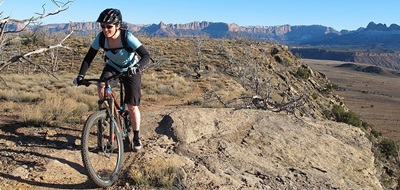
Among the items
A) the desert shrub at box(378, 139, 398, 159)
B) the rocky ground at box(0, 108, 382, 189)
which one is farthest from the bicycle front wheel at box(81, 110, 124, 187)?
the desert shrub at box(378, 139, 398, 159)

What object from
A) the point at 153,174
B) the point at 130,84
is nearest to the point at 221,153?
the point at 153,174

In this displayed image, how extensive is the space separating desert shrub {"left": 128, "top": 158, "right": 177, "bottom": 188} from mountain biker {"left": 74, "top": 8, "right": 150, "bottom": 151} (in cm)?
63

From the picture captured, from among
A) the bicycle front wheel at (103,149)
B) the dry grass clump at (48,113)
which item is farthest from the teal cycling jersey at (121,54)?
the dry grass clump at (48,113)

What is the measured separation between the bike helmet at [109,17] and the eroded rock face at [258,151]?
5.87 feet

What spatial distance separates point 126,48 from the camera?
13.5 feet

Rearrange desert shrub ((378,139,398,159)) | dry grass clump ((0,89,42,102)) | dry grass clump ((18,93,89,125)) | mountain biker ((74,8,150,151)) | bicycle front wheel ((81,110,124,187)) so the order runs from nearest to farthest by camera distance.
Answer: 1. bicycle front wheel ((81,110,124,187))
2. mountain biker ((74,8,150,151))
3. dry grass clump ((18,93,89,125))
4. dry grass clump ((0,89,42,102))
5. desert shrub ((378,139,398,159))

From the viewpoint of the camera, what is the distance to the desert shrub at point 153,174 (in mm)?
3951

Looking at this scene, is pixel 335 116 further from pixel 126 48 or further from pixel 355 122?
pixel 126 48

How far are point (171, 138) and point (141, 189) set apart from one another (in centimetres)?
163

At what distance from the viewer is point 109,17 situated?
3.80m

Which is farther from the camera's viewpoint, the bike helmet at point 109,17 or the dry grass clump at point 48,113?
the dry grass clump at point 48,113

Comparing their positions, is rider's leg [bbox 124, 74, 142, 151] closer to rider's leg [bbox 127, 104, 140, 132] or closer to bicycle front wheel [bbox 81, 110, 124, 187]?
rider's leg [bbox 127, 104, 140, 132]

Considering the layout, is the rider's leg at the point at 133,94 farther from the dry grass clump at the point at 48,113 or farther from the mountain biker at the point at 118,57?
the dry grass clump at the point at 48,113

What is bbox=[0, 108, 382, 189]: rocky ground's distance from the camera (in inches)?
162
